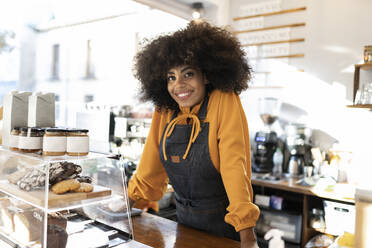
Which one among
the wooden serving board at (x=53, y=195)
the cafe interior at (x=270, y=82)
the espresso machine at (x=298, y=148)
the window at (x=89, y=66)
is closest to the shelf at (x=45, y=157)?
the wooden serving board at (x=53, y=195)

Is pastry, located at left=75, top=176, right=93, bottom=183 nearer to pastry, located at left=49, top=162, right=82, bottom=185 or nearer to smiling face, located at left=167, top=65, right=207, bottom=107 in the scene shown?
pastry, located at left=49, top=162, right=82, bottom=185

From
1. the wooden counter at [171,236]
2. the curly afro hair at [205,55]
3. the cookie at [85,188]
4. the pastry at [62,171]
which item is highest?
the curly afro hair at [205,55]

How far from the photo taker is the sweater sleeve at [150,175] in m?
1.59

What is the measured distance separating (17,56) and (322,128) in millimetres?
2842

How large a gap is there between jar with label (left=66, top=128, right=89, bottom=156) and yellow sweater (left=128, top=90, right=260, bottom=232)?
49 cm

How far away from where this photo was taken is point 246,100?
12.3 feet

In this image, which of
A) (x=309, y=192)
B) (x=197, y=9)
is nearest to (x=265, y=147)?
(x=309, y=192)

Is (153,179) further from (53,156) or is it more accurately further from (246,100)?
(246,100)

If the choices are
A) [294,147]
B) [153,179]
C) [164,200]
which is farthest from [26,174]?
[294,147]

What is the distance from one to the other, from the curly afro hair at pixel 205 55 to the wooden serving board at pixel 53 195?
0.67 metres

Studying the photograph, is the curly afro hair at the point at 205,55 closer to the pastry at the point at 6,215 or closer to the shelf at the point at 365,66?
the pastry at the point at 6,215

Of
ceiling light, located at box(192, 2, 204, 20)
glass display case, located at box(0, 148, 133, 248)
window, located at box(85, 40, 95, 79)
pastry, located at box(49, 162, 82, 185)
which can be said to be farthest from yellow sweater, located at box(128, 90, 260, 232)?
ceiling light, located at box(192, 2, 204, 20)

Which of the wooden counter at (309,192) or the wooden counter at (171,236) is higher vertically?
the wooden counter at (171,236)

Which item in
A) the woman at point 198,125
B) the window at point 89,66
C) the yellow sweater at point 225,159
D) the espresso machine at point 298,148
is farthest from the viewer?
the espresso machine at point 298,148
